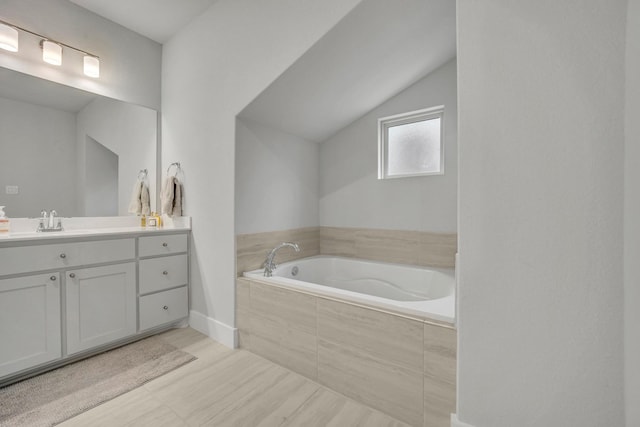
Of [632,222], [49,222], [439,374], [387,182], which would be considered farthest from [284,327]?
[49,222]

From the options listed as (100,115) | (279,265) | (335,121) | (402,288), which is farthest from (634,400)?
(100,115)

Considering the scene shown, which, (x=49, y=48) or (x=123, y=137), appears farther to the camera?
(x=123, y=137)

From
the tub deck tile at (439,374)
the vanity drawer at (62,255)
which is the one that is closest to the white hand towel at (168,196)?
the vanity drawer at (62,255)

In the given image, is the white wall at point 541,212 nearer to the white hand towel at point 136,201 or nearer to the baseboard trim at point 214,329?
the baseboard trim at point 214,329

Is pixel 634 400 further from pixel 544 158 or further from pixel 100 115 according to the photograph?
pixel 100 115

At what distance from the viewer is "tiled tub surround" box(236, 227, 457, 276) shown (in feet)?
7.14

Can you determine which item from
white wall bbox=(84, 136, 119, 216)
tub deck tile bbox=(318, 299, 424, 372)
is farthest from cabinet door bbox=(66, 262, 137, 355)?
tub deck tile bbox=(318, 299, 424, 372)

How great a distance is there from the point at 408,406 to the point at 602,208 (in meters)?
1.12

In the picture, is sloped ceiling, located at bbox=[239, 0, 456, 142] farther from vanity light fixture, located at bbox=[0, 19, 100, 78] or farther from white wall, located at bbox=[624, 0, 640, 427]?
vanity light fixture, located at bbox=[0, 19, 100, 78]

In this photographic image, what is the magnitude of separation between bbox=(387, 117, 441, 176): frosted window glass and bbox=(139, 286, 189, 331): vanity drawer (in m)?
2.11

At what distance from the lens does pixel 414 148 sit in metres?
2.55

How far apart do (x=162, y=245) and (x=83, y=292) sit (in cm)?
55

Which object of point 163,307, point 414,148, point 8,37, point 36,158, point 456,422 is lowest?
point 456,422

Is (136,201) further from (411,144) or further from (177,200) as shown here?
(411,144)
